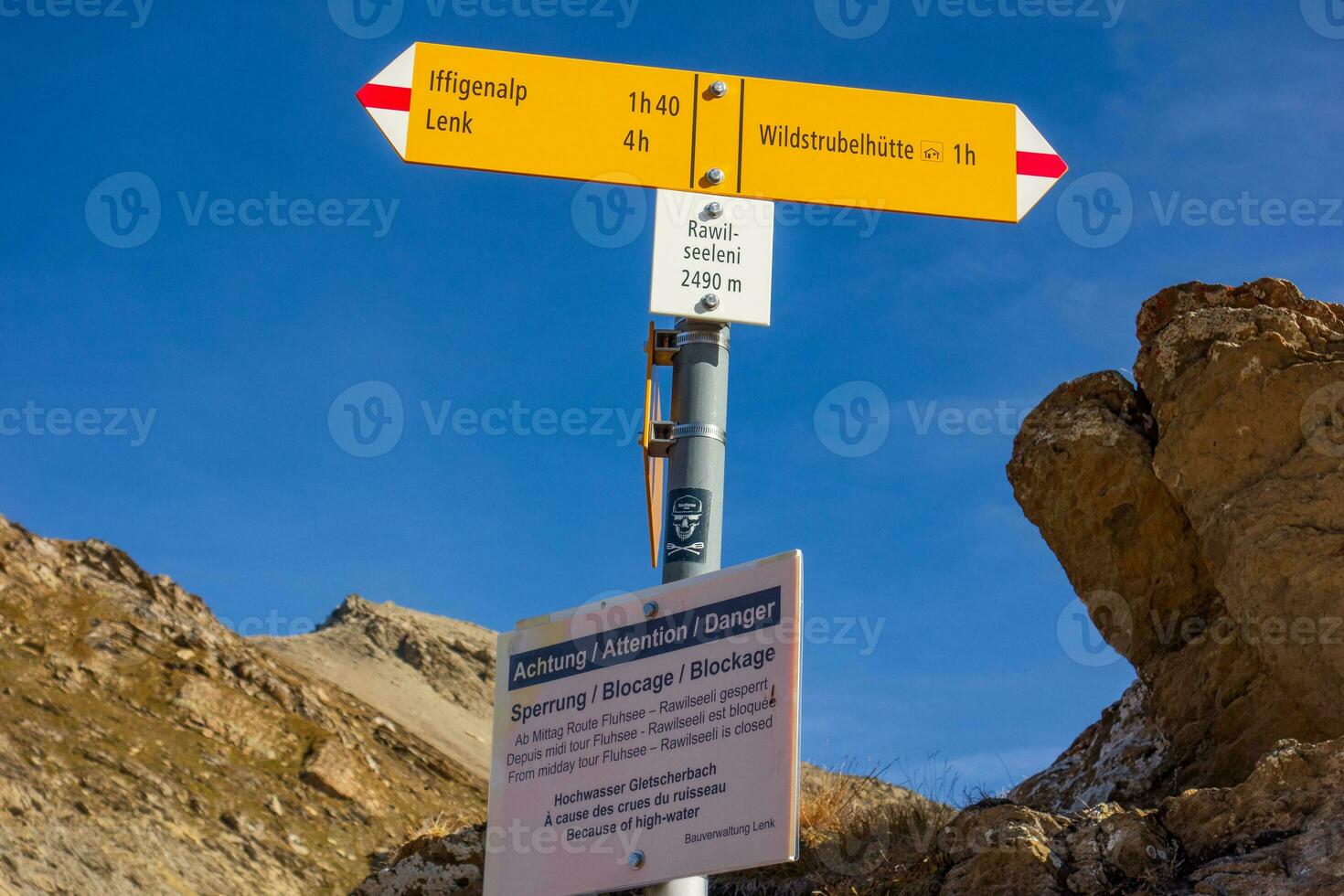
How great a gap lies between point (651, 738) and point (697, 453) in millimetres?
790

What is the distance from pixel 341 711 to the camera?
1675cm

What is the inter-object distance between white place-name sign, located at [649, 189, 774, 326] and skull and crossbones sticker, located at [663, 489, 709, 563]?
0.51 m

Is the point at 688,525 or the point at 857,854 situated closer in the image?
the point at 688,525

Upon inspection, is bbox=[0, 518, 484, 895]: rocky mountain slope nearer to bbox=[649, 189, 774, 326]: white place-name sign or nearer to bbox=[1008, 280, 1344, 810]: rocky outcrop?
bbox=[1008, 280, 1344, 810]: rocky outcrop

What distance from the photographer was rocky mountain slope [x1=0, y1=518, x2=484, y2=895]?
477 inches

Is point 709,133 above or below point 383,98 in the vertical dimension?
below

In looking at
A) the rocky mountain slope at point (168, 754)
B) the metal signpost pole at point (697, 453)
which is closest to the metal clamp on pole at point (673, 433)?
the metal signpost pole at point (697, 453)


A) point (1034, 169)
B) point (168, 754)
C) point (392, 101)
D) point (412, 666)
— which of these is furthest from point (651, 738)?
point (412, 666)

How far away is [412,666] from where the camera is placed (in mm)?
21625

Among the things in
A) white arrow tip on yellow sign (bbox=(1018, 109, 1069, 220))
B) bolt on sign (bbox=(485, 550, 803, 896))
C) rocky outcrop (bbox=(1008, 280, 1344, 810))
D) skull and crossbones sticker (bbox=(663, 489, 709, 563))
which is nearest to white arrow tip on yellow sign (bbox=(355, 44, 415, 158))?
skull and crossbones sticker (bbox=(663, 489, 709, 563))

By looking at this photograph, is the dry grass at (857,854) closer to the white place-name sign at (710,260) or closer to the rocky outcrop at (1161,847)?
the rocky outcrop at (1161,847)

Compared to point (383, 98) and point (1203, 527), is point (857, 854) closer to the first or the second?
point (1203, 527)

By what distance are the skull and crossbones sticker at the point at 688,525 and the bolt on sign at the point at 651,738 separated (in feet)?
0.73

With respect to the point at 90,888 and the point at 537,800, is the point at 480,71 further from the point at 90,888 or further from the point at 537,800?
the point at 90,888
